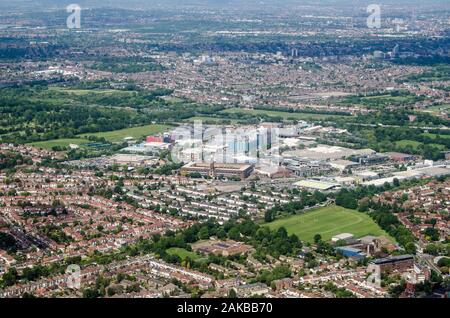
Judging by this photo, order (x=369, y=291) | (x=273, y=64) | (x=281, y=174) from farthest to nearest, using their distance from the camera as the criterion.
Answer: (x=273, y=64)
(x=281, y=174)
(x=369, y=291)

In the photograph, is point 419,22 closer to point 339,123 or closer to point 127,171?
point 339,123

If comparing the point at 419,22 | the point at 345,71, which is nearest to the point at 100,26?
the point at 419,22

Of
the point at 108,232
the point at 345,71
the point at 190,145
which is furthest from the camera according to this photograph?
the point at 345,71

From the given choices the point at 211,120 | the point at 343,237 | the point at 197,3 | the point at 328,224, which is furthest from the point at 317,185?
the point at 197,3

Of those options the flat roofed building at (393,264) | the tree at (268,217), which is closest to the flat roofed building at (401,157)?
the tree at (268,217)

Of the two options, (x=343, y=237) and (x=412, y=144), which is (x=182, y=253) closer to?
(x=343, y=237)

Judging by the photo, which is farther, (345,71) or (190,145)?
(345,71)

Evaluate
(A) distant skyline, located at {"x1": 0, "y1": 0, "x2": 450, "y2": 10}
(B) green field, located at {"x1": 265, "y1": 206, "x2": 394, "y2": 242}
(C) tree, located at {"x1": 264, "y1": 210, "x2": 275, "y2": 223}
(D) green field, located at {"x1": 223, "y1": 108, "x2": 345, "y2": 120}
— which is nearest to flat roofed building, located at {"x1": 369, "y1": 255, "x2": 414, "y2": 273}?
(B) green field, located at {"x1": 265, "y1": 206, "x2": 394, "y2": 242}
